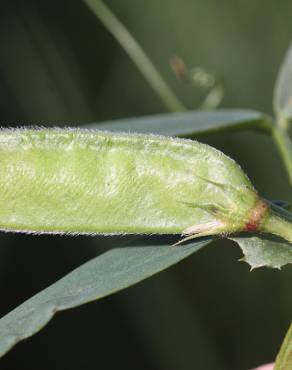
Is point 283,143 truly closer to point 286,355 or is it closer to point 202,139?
point 286,355

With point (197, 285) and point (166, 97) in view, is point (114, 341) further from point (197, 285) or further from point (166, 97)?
point (166, 97)

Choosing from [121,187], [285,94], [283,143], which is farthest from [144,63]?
[121,187]

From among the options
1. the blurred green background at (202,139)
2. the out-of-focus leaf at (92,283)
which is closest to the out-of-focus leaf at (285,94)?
the out-of-focus leaf at (92,283)

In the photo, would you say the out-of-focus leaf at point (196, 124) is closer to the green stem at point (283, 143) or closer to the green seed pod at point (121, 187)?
the green stem at point (283, 143)

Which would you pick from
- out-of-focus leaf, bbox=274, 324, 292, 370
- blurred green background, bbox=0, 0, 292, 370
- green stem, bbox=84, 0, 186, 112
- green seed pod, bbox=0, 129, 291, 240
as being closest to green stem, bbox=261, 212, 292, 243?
green seed pod, bbox=0, 129, 291, 240

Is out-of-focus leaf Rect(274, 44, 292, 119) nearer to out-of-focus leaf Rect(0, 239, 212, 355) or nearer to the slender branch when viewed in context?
the slender branch

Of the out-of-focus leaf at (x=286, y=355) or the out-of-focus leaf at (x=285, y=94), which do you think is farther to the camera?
the out-of-focus leaf at (x=285, y=94)

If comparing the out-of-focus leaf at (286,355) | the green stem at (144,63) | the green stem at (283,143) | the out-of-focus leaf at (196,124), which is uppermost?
the green stem at (144,63)
